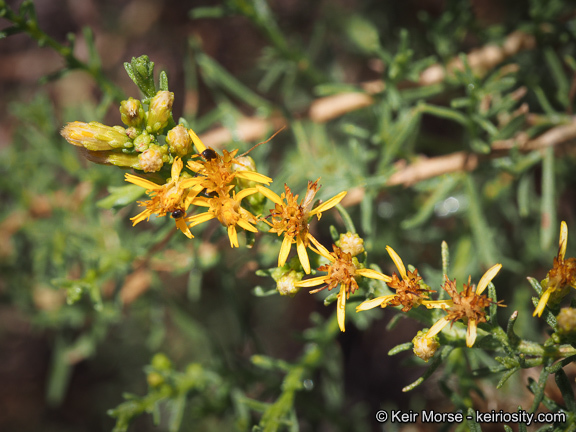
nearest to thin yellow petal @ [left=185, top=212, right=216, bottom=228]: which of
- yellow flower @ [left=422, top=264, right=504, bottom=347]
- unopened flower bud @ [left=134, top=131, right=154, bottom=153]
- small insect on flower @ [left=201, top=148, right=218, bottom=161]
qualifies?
small insect on flower @ [left=201, top=148, right=218, bottom=161]

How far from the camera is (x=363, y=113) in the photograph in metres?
3.77

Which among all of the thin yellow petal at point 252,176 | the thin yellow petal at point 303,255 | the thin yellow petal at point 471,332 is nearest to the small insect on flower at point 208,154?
the thin yellow petal at point 252,176

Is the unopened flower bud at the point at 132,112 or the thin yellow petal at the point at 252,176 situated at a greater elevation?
the unopened flower bud at the point at 132,112

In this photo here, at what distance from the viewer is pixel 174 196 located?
168cm

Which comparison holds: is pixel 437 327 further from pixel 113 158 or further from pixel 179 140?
pixel 113 158

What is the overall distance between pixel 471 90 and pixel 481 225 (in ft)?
2.94

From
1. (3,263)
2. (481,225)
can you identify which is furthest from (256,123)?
(3,263)

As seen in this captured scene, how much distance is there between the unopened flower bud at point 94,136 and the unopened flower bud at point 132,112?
6 cm

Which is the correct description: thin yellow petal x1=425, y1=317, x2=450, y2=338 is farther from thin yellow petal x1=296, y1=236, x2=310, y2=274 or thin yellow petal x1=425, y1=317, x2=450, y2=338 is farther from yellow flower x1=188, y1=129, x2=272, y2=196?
Answer: yellow flower x1=188, y1=129, x2=272, y2=196

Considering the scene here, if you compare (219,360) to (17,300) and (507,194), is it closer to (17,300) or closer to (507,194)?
(17,300)

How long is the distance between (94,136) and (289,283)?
974 mm

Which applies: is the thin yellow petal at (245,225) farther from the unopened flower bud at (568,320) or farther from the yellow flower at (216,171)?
the unopened flower bud at (568,320)

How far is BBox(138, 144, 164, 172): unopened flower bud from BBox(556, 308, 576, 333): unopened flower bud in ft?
5.37

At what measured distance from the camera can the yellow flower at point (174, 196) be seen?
1688mm
